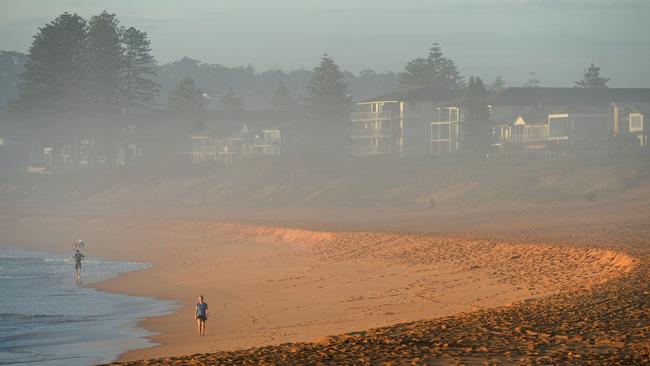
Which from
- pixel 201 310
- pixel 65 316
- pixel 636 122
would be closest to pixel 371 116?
pixel 636 122

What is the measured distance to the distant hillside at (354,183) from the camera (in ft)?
205

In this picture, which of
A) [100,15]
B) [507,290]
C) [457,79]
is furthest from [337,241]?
[457,79]

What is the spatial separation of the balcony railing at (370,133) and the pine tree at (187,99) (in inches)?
773

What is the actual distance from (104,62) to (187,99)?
14225mm

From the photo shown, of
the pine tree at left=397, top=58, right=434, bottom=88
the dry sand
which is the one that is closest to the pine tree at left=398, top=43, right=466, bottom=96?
the pine tree at left=397, top=58, right=434, bottom=88

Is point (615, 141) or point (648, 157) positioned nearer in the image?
point (648, 157)

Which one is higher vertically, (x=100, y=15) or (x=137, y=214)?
(x=100, y=15)

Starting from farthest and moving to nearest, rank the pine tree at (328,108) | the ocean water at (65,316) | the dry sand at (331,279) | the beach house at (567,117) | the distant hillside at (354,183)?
the pine tree at (328,108)
the beach house at (567,117)
the distant hillside at (354,183)
the dry sand at (331,279)
the ocean water at (65,316)

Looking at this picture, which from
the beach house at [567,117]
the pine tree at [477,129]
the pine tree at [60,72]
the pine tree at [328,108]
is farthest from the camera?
the pine tree at [60,72]

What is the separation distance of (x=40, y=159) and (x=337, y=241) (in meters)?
92.3

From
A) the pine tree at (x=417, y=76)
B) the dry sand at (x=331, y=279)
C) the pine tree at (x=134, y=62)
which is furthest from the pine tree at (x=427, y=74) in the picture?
the dry sand at (x=331, y=279)

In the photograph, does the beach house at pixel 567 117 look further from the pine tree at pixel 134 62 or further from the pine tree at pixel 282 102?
the pine tree at pixel 282 102

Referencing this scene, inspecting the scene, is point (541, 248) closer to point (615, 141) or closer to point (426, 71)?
point (615, 141)

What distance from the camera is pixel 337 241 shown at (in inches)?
1633
